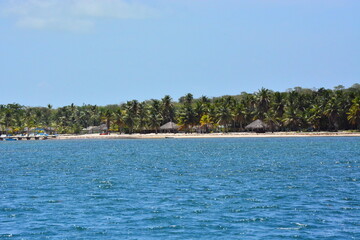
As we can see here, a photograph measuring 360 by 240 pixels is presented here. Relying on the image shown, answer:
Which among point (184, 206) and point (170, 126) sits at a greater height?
point (170, 126)

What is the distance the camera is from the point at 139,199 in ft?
84.6

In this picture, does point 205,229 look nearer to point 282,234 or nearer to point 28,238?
point 282,234

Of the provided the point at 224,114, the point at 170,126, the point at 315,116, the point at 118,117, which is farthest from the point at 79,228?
the point at 118,117

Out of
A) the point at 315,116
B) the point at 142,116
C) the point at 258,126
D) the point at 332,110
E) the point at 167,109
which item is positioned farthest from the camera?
the point at 167,109

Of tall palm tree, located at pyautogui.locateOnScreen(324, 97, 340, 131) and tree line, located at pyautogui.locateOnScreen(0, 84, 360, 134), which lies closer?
tall palm tree, located at pyautogui.locateOnScreen(324, 97, 340, 131)

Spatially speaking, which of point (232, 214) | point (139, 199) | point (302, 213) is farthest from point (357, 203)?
point (139, 199)

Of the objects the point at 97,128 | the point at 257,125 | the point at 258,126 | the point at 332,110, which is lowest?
the point at 258,126

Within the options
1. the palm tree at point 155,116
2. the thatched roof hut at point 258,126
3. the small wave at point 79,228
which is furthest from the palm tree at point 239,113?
the small wave at point 79,228

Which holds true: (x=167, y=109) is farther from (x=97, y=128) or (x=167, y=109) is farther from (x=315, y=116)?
(x=315, y=116)

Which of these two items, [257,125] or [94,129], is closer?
[257,125]

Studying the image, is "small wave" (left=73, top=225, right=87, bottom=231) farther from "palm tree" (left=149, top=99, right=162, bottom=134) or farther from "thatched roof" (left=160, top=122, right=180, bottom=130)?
"thatched roof" (left=160, top=122, right=180, bottom=130)

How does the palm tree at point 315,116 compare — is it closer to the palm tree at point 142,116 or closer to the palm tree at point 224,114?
the palm tree at point 224,114

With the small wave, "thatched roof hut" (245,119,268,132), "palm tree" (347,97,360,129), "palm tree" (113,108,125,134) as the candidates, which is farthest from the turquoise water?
"palm tree" (113,108,125,134)

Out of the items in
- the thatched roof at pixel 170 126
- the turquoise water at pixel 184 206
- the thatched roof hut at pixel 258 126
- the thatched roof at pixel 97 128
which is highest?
the thatched roof at pixel 97 128
